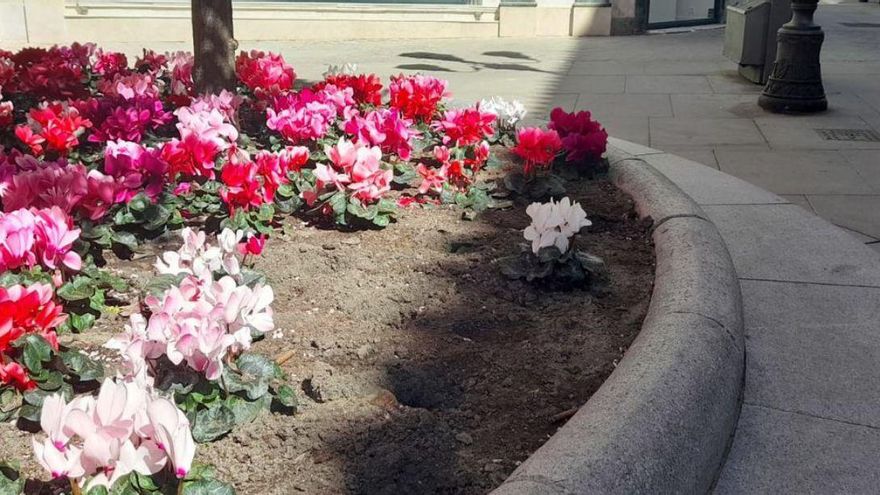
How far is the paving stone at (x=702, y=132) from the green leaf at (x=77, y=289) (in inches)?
202

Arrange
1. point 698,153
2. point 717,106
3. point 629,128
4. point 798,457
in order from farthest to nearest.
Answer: point 717,106
point 629,128
point 698,153
point 798,457

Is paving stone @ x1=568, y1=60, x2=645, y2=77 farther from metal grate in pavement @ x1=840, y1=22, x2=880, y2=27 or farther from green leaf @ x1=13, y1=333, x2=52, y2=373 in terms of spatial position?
green leaf @ x1=13, y1=333, x2=52, y2=373

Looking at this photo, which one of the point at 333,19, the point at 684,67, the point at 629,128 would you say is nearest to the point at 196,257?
the point at 629,128

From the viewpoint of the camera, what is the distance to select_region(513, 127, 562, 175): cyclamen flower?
4742 millimetres

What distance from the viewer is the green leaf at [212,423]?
2.46 metres

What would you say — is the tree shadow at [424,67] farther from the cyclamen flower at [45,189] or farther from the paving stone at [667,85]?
the cyclamen flower at [45,189]

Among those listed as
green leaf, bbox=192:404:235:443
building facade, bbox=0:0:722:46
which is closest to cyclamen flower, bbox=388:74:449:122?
green leaf, bbox=192:404:235:443

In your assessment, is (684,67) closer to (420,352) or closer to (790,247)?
(790,247)

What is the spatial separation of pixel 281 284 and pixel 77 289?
0.75 m

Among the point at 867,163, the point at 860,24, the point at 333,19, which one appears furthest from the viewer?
the point at 860,24

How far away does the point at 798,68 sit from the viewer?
8.67 m

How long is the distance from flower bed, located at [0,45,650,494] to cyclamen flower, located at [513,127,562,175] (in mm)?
16

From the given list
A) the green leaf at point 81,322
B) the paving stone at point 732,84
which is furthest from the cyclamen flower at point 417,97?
the paving stone at point 732,84

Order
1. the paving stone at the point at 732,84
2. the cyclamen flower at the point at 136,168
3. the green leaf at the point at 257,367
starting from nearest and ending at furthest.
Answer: the green leaf at the point at 257,367 → the cyclamen flower at the point at 136,168 → the paving stone at the point at 732,84
